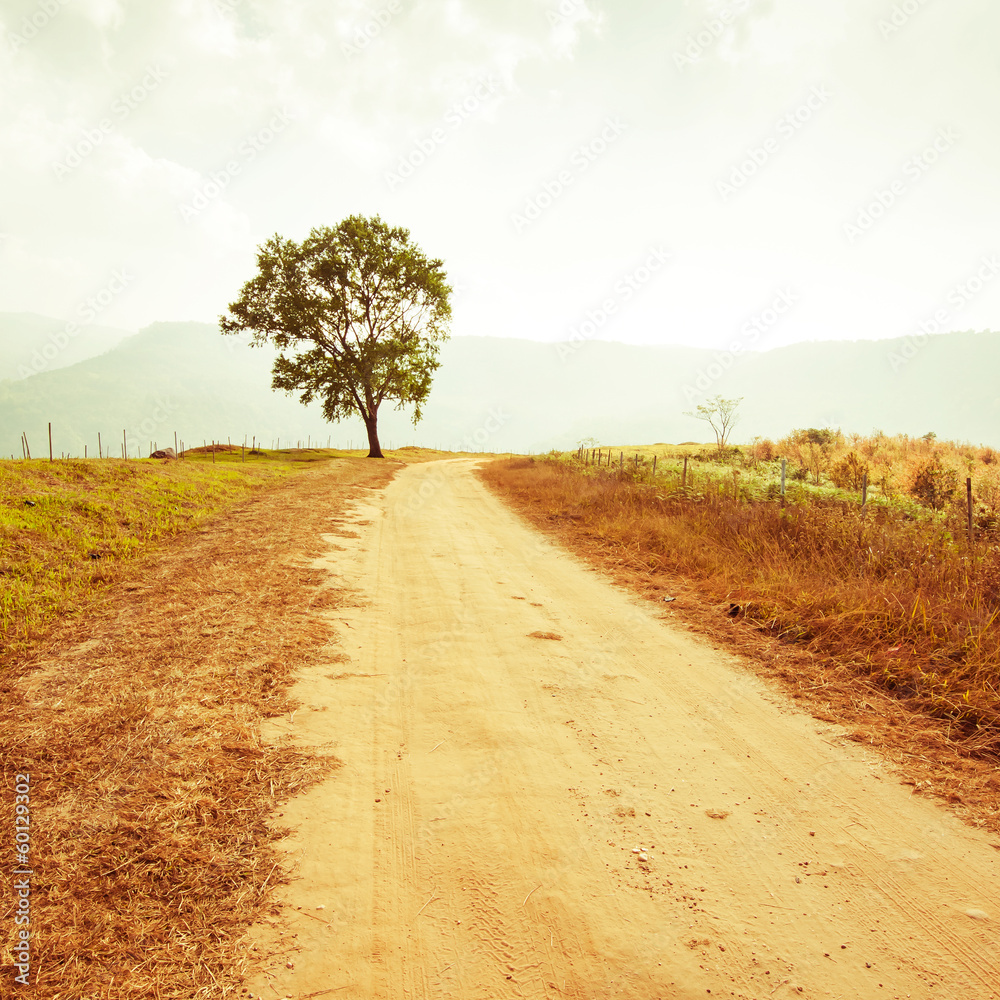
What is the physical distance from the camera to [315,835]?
2.83m

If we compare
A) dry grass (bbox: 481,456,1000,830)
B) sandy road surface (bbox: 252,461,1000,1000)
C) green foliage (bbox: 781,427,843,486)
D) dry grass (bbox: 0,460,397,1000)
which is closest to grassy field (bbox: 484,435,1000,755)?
dry grass (bbox: 481,456,1000,830)

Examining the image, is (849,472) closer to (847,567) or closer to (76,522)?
(847,567)

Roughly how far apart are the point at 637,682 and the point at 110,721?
3.92m

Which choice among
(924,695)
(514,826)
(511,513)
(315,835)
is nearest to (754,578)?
(924,695)

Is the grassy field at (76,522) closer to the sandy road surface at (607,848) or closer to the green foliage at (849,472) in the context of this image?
the sandy road surface at (607,848)

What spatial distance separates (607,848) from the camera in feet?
9.21

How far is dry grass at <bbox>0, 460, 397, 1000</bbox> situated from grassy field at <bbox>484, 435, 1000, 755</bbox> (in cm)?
451

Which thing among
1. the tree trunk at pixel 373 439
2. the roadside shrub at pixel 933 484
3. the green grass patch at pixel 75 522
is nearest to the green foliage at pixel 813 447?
the roadside shrub at pixel 933 484

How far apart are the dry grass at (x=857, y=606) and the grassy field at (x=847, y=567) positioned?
19mm

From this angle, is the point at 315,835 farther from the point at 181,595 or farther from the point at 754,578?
the point at 754,578

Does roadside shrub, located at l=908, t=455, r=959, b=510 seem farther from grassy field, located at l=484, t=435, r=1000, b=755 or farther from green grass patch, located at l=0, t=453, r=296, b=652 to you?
green grass patch, located at l=0, t=453, r=296, b=652

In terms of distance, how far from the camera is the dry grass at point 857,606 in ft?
12.9

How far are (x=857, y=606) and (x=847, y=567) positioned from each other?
1352mm

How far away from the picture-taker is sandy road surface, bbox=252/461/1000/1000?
2182mm
